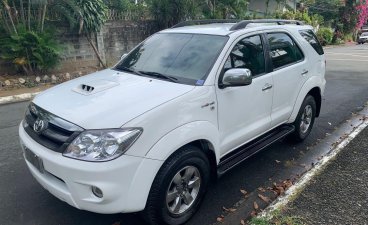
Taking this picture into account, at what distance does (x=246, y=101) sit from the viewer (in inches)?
147

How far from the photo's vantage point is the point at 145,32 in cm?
1411

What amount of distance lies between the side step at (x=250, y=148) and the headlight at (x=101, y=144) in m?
1.24

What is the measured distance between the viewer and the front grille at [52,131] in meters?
2.67

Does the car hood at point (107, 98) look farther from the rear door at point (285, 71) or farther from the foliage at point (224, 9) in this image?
the foliage at point (224, 9)

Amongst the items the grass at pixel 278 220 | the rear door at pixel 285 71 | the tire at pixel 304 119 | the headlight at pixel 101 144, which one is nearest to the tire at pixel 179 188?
the headlight at pixel 101 144

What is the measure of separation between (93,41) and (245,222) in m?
10.3

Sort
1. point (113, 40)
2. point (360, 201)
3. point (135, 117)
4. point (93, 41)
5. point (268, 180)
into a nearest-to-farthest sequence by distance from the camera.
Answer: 1. point (135, 117)
2. point (360, 201)
3. point (268, 180)
4. point (93, 41)
5. point (113, 40)

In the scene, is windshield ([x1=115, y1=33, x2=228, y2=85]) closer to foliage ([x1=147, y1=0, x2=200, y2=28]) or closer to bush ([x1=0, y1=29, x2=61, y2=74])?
bush ([x1=0, y1=29, x2=61, y2=74])

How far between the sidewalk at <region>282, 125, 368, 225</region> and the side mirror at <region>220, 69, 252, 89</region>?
1.32 metres

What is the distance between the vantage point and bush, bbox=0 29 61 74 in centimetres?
959

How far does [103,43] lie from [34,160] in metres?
10.2

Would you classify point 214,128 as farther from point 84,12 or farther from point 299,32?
point 84,12

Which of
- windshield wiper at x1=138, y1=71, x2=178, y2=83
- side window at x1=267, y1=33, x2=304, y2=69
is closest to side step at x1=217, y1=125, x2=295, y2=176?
side window at x1=267, y1=33, x2=304, y2=69

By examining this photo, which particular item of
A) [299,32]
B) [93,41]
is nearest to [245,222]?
[299,32]
